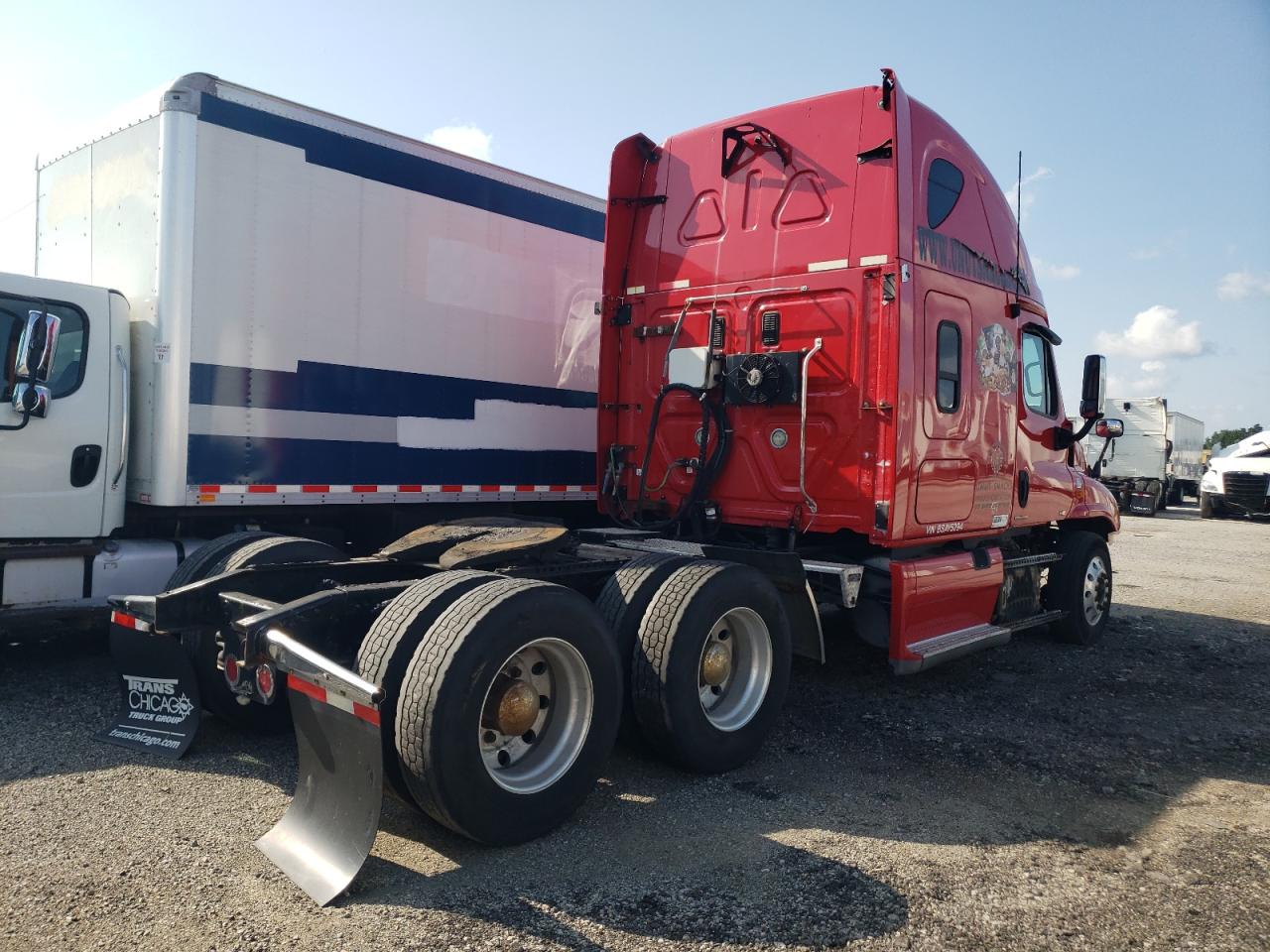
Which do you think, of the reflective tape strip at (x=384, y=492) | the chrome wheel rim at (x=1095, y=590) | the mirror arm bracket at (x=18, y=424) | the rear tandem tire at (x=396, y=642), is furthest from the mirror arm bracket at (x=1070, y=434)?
the mirror arm bracket at (x=18, y=424)

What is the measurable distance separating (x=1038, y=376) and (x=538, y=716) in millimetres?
5284

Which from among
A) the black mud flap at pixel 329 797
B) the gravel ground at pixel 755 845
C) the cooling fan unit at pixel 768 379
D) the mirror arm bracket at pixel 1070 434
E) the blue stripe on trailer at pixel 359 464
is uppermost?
the cooling fan unit at pixel 768 379

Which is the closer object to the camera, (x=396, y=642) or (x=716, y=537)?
(x=396, y=642)

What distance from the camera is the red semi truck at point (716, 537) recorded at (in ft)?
11.6

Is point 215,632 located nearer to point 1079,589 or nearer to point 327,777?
point 327,777

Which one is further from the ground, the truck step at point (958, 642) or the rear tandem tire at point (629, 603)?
the rear tandem tire at point (629, 603)

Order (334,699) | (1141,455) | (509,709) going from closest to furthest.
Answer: (334,699) → (509,709) → (1141,455)

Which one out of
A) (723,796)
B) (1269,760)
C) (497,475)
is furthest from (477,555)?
(1269,760)

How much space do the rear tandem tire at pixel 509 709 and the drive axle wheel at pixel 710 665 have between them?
318 mm

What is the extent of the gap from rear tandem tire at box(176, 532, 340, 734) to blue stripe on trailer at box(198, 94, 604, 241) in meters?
2.75

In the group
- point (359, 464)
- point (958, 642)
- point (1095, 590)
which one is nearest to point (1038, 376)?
point (1095, 590)

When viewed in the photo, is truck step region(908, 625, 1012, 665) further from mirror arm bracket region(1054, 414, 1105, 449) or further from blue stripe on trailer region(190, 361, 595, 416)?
blue stripe on trailer region(190, 361, 595, 416)

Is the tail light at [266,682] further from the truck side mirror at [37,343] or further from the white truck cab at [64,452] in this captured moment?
the truck side mirror at [37,343]

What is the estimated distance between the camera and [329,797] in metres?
3.45
